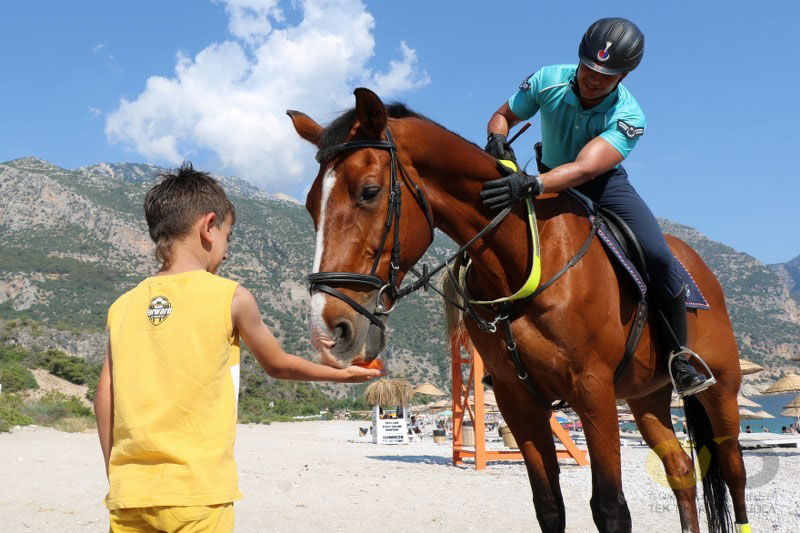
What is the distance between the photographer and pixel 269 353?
92.7 inches

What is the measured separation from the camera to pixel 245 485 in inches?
405

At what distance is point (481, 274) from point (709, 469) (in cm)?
307

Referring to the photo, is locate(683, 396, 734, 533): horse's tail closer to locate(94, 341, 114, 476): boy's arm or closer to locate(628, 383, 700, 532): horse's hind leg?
locate(628, 383, 700, 532): horse's hind leg

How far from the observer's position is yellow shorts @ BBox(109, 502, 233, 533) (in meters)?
2.08

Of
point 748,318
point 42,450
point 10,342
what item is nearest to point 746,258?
→ point 748,318

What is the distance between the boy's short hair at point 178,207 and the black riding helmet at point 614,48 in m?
2.28

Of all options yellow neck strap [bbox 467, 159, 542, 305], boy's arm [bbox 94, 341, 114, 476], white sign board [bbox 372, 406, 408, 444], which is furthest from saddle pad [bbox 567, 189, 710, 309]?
white sign board [bbox 372, 406, 408, 444]

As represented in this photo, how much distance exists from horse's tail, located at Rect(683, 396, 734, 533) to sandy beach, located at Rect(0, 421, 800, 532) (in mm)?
1370

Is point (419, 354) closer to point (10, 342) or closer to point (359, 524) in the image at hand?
point (10, 342)

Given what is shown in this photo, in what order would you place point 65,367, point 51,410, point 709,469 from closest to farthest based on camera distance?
point 709,469, point 51,410, point 65,367

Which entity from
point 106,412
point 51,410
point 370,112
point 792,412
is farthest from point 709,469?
point 792,412

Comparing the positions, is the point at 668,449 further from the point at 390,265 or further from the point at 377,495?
the point at 377,495

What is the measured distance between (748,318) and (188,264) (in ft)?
571

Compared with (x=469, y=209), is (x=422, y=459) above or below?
Result: below
